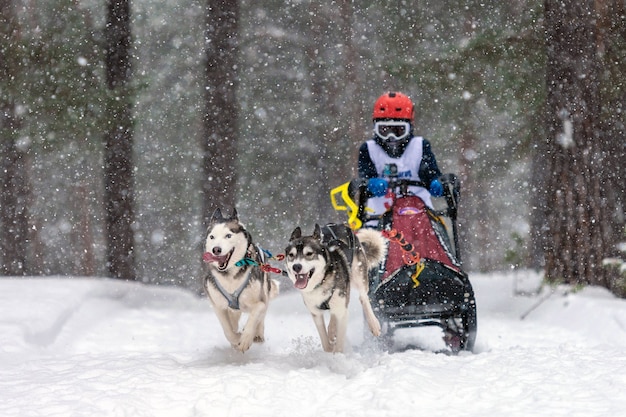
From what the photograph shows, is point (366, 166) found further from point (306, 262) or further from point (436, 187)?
point (306, 262)

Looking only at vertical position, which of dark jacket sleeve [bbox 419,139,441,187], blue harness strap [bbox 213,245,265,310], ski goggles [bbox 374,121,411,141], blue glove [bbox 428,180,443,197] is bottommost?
blue harness strap [bbox 213,245,265,310]

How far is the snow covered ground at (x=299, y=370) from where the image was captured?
4.62 meters

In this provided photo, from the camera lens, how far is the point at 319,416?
4.48 meters

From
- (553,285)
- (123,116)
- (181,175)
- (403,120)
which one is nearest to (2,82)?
(123,116)

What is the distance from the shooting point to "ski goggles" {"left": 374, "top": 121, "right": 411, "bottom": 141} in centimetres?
733

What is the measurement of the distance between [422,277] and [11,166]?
36.4ft

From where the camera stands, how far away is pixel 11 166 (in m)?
15.0

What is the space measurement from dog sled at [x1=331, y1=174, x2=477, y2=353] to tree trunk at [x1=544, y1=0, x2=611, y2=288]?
3.17 m

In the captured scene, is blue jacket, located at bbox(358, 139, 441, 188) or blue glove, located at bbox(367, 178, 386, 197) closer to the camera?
blue glove, located at bbox(367, 178, 386, 197)

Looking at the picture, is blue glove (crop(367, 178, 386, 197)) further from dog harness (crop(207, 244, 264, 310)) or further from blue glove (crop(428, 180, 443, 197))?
dog harness (crop(207, 244, 264, 310))

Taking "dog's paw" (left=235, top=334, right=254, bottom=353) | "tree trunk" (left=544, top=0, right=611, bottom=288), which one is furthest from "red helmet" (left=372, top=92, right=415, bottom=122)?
"tree trunk" (left=544, top=0, right=611, bottom=288)

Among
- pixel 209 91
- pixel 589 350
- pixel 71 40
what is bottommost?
pixel 589 350

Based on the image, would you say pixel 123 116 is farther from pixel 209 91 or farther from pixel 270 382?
pixel 270 382

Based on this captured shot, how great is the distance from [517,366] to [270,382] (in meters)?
1.92
